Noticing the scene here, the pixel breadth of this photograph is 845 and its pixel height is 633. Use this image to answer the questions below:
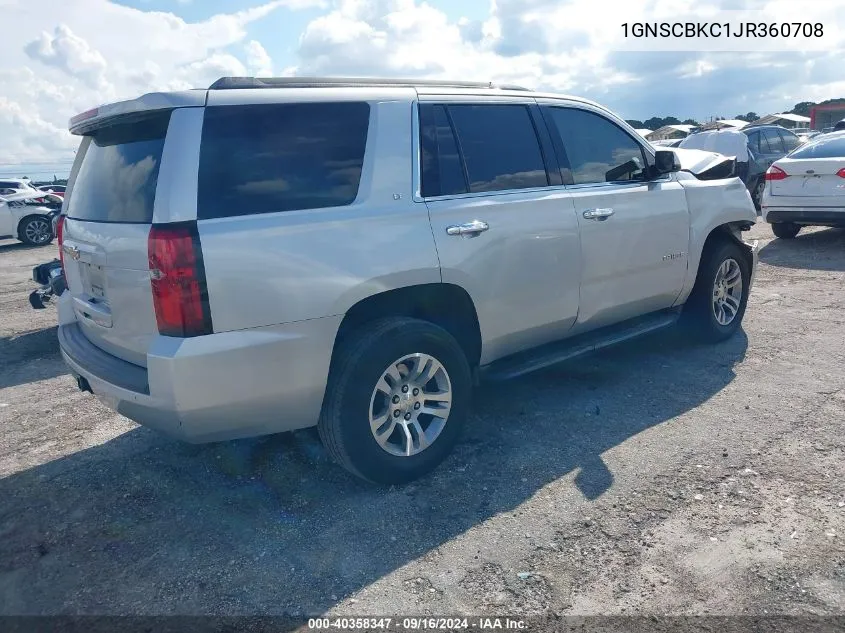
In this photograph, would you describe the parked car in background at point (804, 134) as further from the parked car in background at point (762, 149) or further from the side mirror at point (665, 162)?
the side mirror at point (665, 162)

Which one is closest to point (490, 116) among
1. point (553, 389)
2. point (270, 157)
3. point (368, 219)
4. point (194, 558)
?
point (368, 219)

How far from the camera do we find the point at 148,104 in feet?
10.0

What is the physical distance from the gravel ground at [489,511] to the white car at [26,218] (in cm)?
1182

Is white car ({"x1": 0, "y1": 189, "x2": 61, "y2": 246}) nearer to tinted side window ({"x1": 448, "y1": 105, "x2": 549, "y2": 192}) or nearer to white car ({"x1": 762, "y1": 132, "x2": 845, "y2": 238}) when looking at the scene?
tinted side window ({"x1": 448, "y1": 105, "x2": 549, "y2": 192})

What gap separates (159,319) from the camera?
115 inches

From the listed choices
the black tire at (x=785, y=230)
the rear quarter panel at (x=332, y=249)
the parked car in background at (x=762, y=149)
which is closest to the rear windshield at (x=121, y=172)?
the rear quarter panel at (x=332, y=249)

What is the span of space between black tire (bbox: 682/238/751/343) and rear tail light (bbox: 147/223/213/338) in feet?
13.1

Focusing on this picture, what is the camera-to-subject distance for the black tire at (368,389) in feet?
10.8

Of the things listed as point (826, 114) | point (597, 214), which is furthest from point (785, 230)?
point (826, 114)

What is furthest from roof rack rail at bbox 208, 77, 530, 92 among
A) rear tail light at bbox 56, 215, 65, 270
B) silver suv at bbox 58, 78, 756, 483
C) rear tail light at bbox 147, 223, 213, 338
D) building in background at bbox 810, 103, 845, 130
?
building in background at bbox 810, 103, 845, 130

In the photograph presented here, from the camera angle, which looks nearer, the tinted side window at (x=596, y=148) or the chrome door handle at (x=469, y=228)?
the chrome door handle at (x=469, y=228)

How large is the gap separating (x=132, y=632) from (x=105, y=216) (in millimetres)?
1882

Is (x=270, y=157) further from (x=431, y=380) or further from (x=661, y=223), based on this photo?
(x=661, y=223)

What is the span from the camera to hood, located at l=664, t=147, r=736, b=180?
5434 mm
